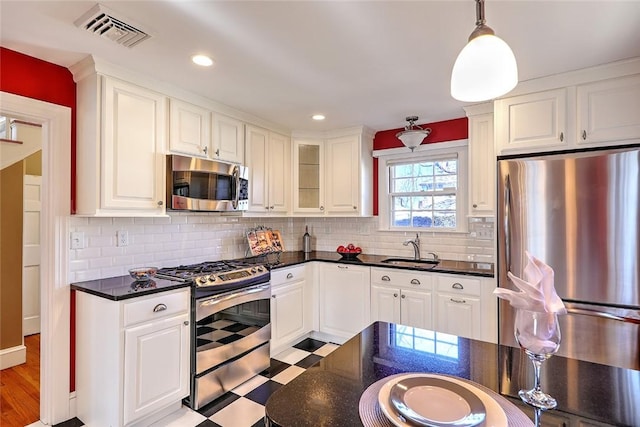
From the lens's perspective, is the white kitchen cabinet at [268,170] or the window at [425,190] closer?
the white kitchen cabinet at [268,170]

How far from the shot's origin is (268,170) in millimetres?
3615

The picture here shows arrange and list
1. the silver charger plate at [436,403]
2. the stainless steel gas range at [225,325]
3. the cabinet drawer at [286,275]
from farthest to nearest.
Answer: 1. the cabinet drawer at [286,275]
2. the stainless steel gas range at [225,325]
3. the silver charger plate at [436,403]

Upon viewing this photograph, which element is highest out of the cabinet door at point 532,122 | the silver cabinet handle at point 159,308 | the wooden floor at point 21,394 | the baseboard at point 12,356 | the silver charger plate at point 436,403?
the cabinet door at point 532,122

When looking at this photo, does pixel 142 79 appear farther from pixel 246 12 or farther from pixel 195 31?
pixel 246 12

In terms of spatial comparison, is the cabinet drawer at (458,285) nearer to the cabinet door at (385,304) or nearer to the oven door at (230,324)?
the cabinet door at (385,304)

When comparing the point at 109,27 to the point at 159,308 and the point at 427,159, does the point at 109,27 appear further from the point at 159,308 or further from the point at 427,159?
the point at 427,159

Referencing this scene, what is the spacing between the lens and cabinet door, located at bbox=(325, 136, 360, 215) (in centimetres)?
379

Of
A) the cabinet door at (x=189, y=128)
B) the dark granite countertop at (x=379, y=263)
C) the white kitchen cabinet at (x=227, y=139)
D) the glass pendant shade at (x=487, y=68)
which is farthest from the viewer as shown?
the white kitchen cabinet at (x=227, y=139)

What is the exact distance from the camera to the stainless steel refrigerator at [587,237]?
2121 millimetres

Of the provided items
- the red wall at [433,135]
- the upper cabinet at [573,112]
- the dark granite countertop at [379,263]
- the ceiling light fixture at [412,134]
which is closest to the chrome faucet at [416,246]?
the dark granite countertop at [379,263]

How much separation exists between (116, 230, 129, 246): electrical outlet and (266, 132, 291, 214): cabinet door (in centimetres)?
142

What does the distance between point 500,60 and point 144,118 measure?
7.46 feet

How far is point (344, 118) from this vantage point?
3469mm

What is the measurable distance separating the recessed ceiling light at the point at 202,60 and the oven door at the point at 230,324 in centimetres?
158
